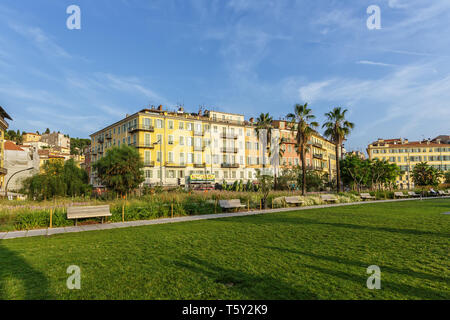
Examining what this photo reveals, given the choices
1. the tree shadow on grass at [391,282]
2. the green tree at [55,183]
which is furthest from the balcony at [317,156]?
the tree shadow on grass at [391,282]

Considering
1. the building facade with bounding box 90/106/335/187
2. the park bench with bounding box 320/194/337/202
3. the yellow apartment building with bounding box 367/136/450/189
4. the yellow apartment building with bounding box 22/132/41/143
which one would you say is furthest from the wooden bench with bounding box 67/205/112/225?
the yellow apartment building with bounding box 22/132/41/143

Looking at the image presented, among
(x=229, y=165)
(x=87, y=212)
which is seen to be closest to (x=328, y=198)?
(x=87, y=212)

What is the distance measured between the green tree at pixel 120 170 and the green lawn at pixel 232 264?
1649 cm

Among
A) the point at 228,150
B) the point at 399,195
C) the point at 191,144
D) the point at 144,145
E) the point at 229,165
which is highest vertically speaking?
the point at 191,144

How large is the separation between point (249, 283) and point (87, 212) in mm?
9823

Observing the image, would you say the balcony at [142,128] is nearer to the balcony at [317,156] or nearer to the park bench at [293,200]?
the park bench at [293,200]

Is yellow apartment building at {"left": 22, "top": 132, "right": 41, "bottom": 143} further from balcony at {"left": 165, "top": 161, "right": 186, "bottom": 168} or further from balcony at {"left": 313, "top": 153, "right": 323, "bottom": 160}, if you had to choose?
balcony at {"left": 313, "top": 153, "right": 323, "bottom": 160}

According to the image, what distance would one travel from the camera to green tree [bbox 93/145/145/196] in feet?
83.4

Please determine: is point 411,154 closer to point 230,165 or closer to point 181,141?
point 230,165

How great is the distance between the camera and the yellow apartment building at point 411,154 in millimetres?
89688

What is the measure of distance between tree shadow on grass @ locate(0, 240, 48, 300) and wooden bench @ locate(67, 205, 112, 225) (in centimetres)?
531

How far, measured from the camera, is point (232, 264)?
568 cm

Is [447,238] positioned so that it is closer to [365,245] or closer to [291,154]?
[365,245]

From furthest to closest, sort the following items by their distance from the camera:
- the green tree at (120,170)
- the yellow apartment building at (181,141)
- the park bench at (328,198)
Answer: the yellow apartment building at (181,141), the green tree at (120,170), the park bench at (328,198)
